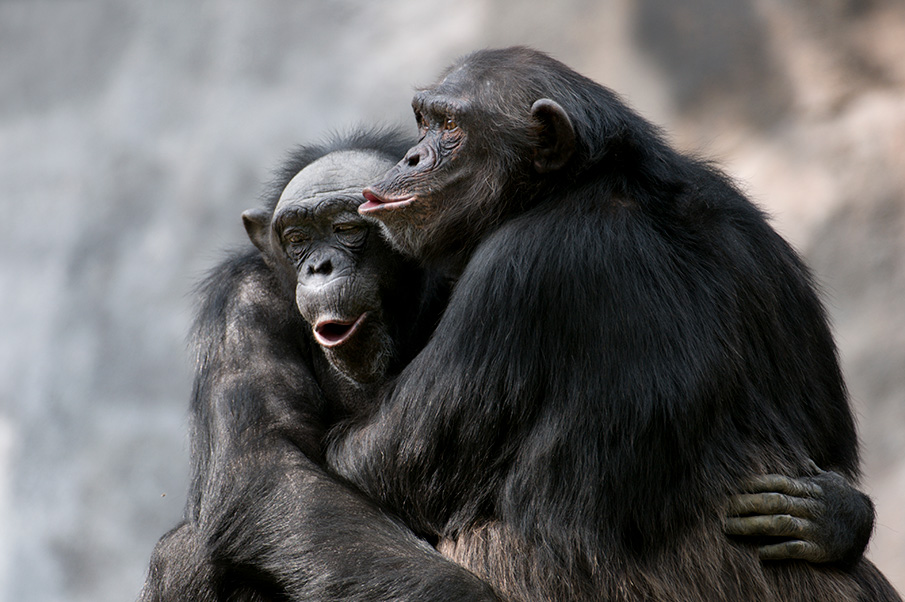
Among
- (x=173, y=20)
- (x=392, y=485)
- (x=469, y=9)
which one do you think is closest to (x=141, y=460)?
(x=173, y=20)

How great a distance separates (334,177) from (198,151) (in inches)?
260

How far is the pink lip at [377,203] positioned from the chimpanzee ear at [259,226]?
0.67 m

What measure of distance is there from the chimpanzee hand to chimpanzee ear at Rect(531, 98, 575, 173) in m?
1.29

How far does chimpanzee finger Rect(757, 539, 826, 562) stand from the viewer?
3.37 metres

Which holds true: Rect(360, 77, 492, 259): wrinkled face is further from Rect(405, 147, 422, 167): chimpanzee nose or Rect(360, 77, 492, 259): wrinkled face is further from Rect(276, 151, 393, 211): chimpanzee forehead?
Rect(276, 151, 393, 211): chimpanzee forehead

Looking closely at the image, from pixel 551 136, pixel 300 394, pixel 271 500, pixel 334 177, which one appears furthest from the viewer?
pixel 334 177

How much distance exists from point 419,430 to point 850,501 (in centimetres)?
149

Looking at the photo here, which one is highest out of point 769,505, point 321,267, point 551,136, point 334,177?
point 334,177

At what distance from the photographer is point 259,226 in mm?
4465

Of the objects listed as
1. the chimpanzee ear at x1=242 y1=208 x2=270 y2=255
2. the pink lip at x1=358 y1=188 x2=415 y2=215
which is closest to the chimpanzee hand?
the pink lip at x1=358 y1=188 x2=415 y2=215

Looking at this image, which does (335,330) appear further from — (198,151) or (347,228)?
(198,151)

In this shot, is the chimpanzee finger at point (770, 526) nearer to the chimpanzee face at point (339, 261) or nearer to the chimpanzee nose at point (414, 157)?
the chimpanzee face at point (339, 261)

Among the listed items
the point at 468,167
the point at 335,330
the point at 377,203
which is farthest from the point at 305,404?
the point at 468,167

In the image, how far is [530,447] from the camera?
3.36 m
